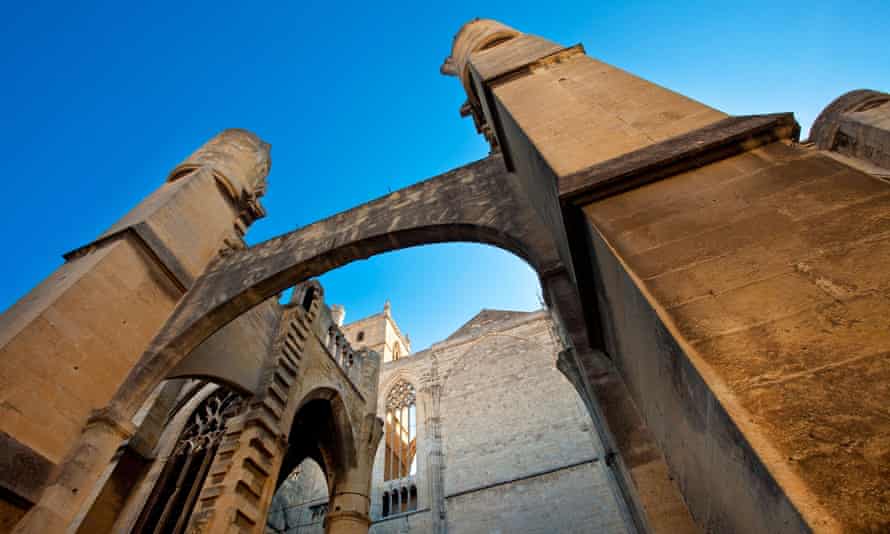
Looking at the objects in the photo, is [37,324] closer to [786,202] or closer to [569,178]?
[569,178]

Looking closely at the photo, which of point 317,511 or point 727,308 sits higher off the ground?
point 317,511

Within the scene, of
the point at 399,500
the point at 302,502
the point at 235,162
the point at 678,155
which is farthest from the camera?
the point at 399,500

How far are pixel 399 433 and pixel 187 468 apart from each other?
459 inches

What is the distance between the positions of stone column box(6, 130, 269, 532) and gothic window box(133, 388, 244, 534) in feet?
3.35

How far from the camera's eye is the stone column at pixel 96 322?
373 cm

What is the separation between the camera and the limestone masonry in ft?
3.58

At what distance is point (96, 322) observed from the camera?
4.46m

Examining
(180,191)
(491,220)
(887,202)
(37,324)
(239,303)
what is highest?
(180,191)

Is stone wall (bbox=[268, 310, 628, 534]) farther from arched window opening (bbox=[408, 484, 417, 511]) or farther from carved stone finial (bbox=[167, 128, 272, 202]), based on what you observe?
carved stone finial (bbox=[167, 128, 272, 202])

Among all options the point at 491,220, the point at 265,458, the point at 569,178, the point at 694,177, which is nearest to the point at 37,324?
the point at 265,458


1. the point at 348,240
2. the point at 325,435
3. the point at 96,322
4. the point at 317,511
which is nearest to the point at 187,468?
the point at 325,435

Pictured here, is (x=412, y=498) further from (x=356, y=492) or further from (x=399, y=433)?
(x=356, y=492)

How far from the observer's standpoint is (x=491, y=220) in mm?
4031

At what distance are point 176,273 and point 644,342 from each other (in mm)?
5603
